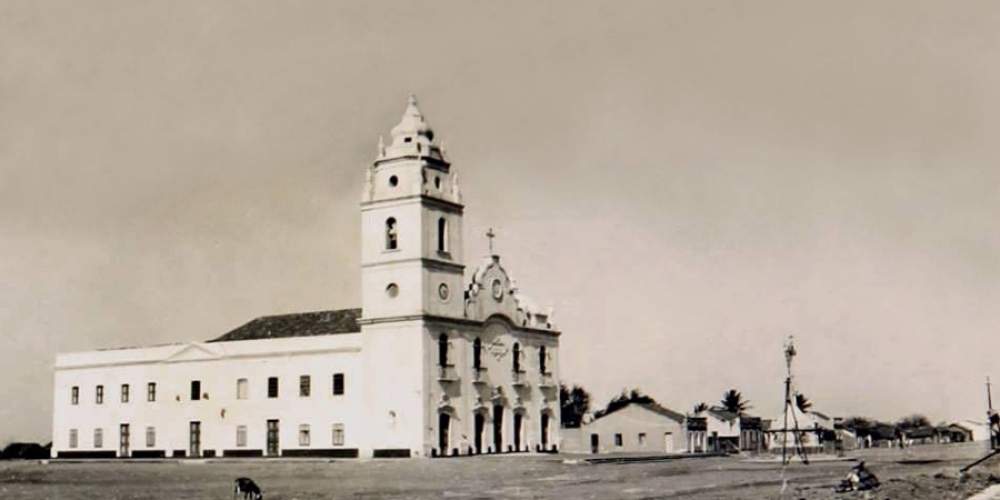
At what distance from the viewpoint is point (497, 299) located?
57031 mm

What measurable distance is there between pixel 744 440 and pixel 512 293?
2863 centimetres

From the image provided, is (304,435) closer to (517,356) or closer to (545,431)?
(517,356)

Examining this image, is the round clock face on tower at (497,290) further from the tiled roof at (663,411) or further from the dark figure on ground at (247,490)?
the dark figure on ground at (247,490)

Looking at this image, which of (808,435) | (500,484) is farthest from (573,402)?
(500,484)

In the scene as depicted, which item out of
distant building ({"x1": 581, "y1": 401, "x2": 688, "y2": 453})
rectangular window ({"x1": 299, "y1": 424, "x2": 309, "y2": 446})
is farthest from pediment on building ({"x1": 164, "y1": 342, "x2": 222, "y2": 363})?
distant building ({"x1": 581, "y1": 401, "x2": 688, "y2": 453})

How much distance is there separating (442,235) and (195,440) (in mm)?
14528

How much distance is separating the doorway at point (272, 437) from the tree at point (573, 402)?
135 ft

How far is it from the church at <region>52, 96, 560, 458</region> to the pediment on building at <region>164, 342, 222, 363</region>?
6 cm

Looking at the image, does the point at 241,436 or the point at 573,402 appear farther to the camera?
the point at 573,402

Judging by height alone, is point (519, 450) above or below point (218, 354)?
below

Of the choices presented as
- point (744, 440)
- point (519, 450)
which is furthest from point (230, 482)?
point (744, 440)

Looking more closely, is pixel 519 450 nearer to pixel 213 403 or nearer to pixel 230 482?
pixel 213 403

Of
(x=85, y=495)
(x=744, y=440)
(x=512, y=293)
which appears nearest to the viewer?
(x=85, y=495)

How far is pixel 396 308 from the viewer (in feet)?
171
